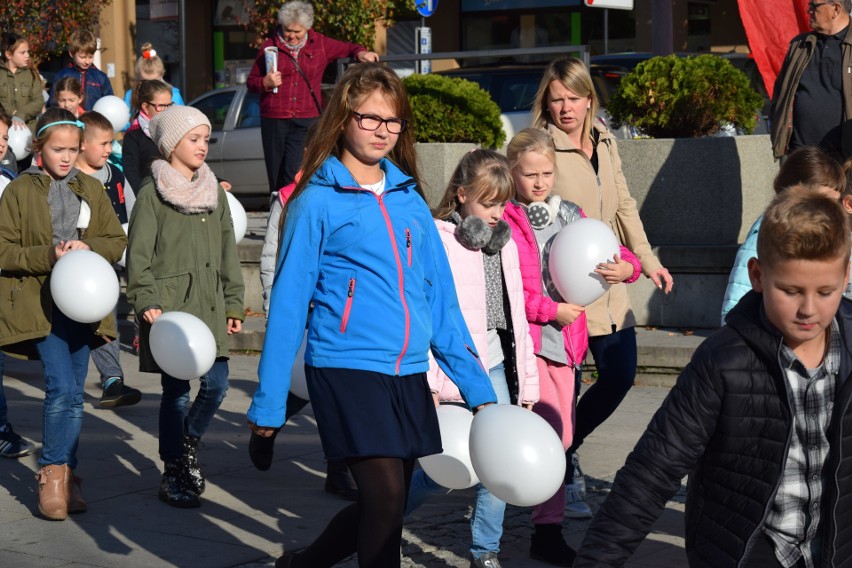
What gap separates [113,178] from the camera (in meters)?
9.20

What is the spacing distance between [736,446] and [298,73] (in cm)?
838

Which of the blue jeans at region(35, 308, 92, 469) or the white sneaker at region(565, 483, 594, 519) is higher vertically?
the blue jeans at region(35, 308, 92, 469)

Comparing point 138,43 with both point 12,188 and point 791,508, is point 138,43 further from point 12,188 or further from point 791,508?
point 791,508

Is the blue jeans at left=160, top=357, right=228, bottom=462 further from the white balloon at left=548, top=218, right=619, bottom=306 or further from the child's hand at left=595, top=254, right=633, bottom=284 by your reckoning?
the child's hand at left=595, top=254, right=633, bottom=284

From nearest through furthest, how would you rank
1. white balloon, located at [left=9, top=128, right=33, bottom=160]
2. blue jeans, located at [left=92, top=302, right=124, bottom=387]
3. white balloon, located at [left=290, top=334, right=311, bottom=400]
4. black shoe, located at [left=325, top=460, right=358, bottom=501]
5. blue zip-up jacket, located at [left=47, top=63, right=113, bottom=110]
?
white balloon, located at [left=290, top=334, right=311, bottom=400] < black shoe, located at [left=325, top=460, right=358, bottom=501] < blue jeans, located at [left=92, top=302, right=124, bottom=387] < white balloon, located at [left=9, top=128, right=33, bottom=160] < blue zip-up jacket, located at [left=47, top=63, right=113, bottom=110]

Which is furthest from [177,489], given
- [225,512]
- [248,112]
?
[248,112]

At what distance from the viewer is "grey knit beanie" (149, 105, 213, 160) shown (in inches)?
245

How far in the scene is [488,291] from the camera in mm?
5336

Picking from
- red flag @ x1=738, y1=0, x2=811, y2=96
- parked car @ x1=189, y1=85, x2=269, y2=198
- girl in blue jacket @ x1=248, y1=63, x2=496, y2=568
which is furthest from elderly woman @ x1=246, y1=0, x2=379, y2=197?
parked car @ x1=189, y1=85, x2=269, y2=198

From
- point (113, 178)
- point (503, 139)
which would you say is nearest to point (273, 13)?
point (503, 139)

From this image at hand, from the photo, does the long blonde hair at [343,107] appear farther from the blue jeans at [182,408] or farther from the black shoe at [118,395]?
the black shoe at [118,395]

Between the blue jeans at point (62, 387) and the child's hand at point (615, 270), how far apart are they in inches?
97.2

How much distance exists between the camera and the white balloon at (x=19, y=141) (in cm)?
1129

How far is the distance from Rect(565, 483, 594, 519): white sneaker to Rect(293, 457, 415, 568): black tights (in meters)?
1.91
